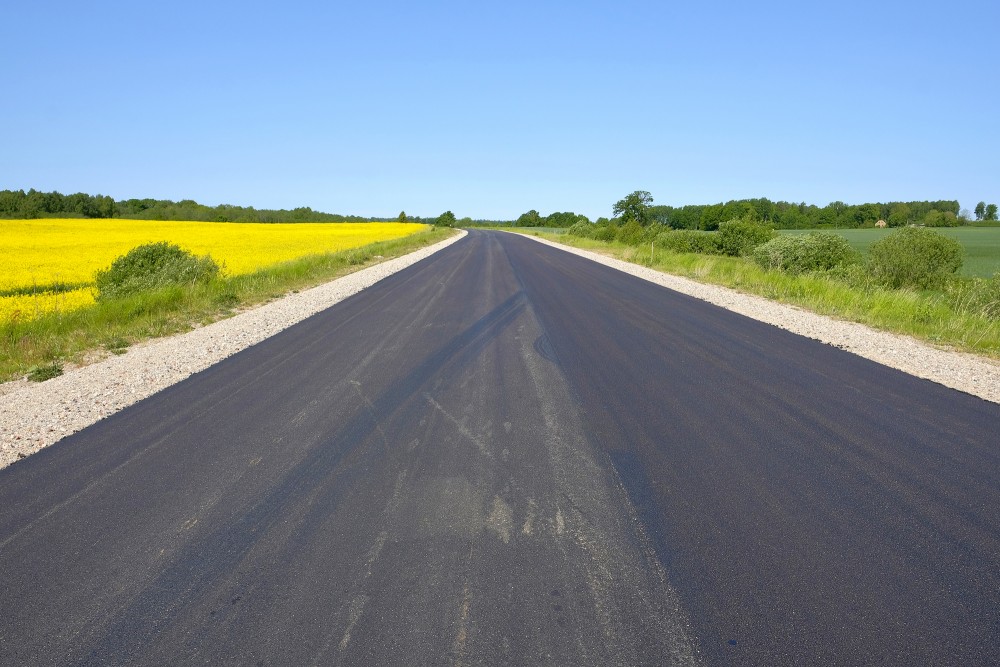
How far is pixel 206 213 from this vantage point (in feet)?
257

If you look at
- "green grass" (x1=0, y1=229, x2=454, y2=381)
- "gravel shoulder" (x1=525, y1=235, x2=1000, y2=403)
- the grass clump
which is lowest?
the grass clump

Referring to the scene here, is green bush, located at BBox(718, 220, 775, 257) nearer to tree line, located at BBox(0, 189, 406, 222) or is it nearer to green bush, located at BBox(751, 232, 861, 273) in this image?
green bush, located at BBox(751, 232, 861, 273)

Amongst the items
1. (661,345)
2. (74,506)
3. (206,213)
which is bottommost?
(74,506)

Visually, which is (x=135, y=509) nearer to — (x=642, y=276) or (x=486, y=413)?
(x=486, y=413)

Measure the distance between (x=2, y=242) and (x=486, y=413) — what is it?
1525 inches

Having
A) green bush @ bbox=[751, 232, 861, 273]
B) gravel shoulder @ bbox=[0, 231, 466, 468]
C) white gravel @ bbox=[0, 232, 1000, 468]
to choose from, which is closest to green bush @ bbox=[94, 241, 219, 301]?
white gravel @ bbox=[0, 232, 1000, 468]

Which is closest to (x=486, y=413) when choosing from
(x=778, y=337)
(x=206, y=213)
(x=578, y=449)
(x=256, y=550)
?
(x=578, y=449)

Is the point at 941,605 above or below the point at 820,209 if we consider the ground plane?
below

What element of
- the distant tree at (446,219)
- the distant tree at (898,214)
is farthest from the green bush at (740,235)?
the distant tree at (446,219)

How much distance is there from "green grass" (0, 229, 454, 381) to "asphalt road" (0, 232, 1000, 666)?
3.20 metres

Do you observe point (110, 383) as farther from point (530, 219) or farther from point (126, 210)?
point (530, 219)

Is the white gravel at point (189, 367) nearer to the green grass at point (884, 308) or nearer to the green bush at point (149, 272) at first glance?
the green grass at point (884, 308)

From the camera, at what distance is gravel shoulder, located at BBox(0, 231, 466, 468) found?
491 cm

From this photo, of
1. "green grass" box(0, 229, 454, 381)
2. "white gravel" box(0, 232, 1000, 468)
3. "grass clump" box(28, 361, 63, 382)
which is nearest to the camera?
"white gravel" box(0, 232, 1000, 468)
